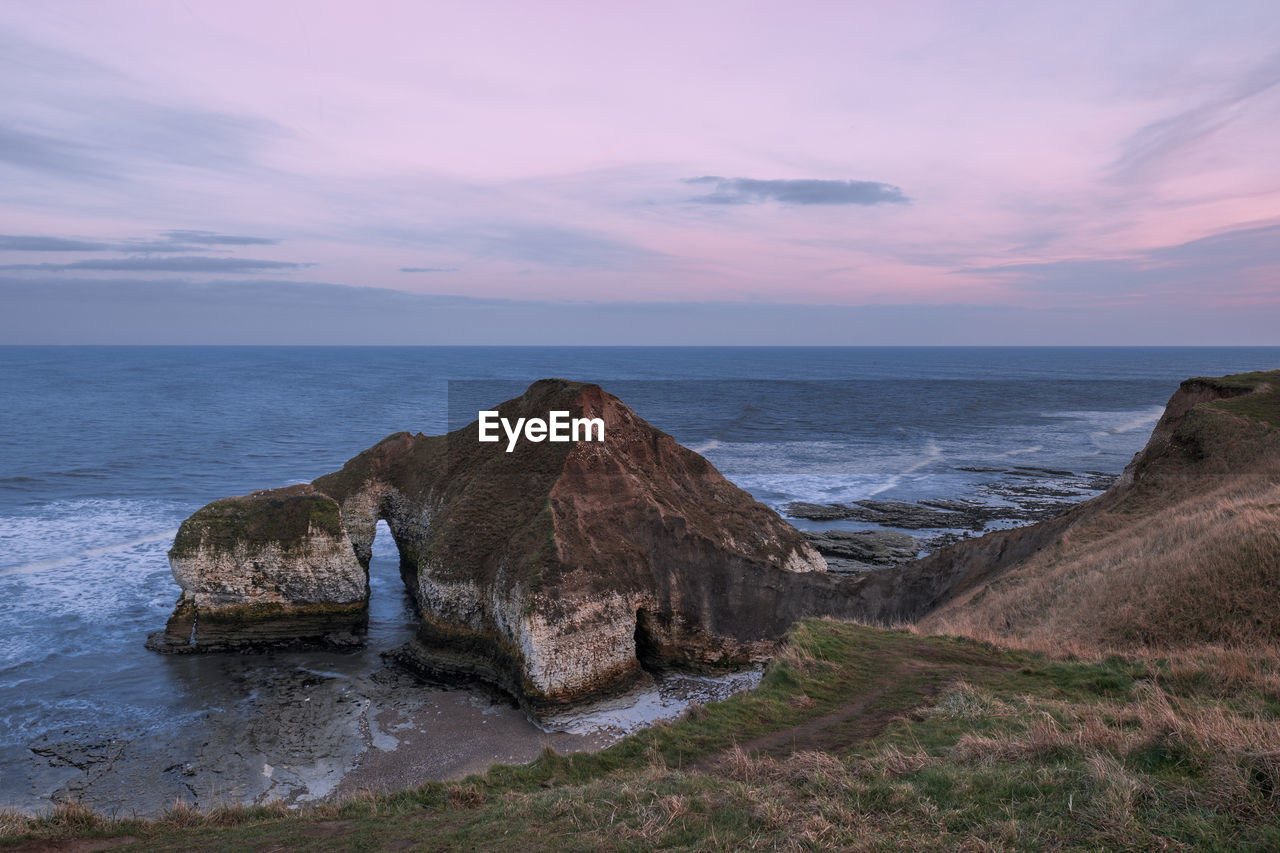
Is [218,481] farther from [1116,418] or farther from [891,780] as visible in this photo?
[1116,418]

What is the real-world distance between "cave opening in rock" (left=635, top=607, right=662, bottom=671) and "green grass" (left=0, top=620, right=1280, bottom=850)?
960cm

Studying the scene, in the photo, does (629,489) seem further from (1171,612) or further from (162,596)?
(162,596)

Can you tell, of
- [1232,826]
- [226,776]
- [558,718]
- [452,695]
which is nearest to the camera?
[1232,826]

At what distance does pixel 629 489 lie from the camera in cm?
2809

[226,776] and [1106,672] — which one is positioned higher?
[1106,672]

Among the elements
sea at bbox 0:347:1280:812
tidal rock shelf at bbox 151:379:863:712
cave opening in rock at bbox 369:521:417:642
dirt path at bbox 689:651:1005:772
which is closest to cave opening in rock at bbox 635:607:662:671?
tidal rock shelf at bbox 151:379:863:712

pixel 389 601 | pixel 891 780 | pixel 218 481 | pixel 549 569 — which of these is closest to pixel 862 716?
pixel 891 780

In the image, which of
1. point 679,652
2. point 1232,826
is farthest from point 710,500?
point 1232,826

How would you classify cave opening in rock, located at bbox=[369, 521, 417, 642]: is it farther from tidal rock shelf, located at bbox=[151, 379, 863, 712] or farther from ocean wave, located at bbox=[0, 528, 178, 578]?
ocean wave, located at bbox=[0, 528, 178, 578]

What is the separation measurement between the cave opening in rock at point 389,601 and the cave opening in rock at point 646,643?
34.3ft

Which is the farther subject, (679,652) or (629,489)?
(629,489)

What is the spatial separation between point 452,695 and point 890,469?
55.4 metres

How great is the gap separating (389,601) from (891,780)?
29.6m

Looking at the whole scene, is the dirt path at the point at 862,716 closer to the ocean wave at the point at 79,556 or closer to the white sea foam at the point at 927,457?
the ocean wave at the point at 79,556
